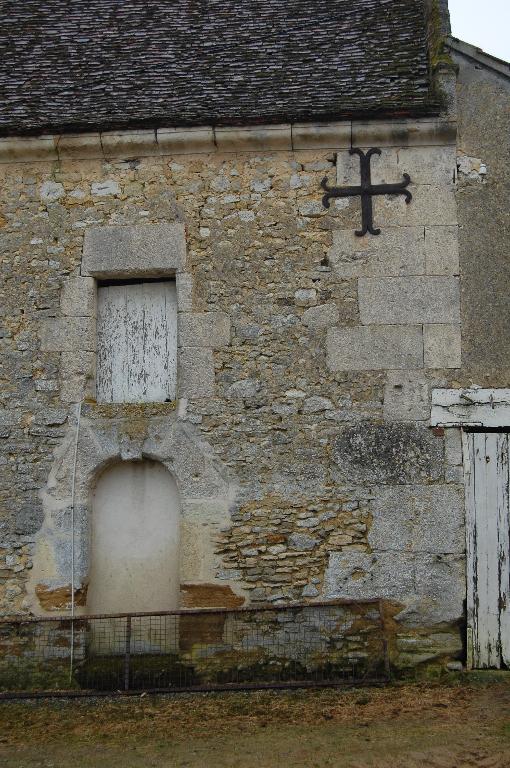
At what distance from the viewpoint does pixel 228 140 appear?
723 centimetres

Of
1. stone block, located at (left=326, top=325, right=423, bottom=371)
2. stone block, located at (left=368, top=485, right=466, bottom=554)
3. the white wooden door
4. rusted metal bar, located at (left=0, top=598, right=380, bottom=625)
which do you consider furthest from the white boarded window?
the white wooden door

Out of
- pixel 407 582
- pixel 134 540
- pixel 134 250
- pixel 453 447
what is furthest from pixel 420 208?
pixel 134 540

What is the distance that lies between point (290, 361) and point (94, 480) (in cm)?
193

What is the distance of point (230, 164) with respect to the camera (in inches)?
289

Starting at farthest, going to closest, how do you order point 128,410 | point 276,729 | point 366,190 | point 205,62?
point 205,62, point 366,190, point 128,410, point 276,729

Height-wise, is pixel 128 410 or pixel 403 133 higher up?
pixel 403 133

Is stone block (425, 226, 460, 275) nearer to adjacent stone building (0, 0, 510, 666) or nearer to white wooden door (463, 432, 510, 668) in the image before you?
adjacent stone building (0, 0, 510, 666)

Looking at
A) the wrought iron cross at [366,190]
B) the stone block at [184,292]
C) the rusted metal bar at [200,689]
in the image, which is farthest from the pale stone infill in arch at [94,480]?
the wrought iron cross at [366,190]

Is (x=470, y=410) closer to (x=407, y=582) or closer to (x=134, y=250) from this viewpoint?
(x=407, y=582)

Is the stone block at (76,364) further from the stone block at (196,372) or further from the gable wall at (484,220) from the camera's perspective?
the gable wall at (484,220)

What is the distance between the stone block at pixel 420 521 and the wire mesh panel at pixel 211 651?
1.80 ft

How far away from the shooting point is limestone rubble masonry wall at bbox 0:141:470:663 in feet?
22.4

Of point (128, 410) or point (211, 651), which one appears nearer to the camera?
point (211, 651)

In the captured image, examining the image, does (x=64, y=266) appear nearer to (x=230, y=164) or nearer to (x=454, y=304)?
(x=230, y=164)
